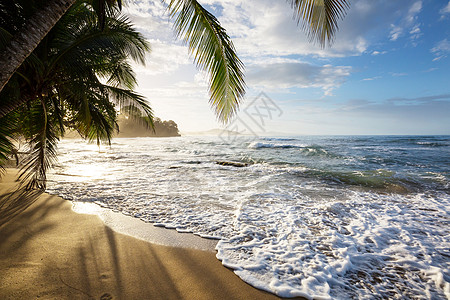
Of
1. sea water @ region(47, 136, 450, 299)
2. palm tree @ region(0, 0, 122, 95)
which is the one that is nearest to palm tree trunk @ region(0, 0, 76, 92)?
palm tree @ region(0, 0, 122, 95)

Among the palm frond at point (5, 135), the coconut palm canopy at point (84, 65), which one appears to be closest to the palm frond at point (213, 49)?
the coconut palm canopy at point (84, 65)

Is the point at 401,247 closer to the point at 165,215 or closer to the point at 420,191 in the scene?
the point at 165,215

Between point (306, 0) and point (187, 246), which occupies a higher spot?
point (306, 0)

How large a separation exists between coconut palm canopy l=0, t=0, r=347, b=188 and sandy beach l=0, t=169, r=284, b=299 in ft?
5.69

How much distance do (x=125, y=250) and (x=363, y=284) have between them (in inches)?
115

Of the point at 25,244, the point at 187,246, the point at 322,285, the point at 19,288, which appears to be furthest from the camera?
the point at 187,246

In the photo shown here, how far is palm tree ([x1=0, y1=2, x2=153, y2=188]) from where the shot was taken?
13.2 ft

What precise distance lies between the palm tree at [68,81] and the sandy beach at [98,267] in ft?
5.98

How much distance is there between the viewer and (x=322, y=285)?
85.0 inches

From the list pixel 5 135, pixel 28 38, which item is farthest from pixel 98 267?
pixel 5 135

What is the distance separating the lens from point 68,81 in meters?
4.78

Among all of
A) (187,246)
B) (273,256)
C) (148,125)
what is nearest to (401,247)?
(273,256)

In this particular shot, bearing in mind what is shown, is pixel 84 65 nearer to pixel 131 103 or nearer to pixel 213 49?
pixel 131 103

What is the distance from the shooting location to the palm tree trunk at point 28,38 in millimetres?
1584
